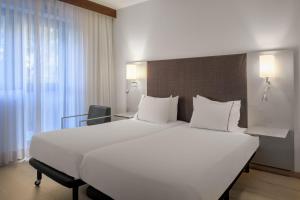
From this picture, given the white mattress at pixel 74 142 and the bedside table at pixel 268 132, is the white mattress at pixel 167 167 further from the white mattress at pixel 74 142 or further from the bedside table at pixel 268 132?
the bedside table at pixel 268 132

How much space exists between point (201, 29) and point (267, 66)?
46.1 inches

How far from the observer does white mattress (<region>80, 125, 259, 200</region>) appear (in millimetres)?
1465

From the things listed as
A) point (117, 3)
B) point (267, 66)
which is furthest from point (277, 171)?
point (117, 3)

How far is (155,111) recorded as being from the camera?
137 inches

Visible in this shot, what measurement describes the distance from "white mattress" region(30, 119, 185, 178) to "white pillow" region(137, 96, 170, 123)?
282mm

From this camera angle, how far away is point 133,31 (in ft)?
14.4

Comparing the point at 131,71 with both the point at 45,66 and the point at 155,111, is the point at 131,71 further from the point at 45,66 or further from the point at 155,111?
the point at 45,66

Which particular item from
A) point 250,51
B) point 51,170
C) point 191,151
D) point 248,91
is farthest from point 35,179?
point 250,51

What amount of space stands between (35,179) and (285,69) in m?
3.37

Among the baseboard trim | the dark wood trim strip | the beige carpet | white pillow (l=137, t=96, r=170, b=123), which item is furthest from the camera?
the dark wood trim strip

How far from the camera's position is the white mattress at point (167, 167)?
4.81 feet

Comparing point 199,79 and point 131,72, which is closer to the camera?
point 199,79

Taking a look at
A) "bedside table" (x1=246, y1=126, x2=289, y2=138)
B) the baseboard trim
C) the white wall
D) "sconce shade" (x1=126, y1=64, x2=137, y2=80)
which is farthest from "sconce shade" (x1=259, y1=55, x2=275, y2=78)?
"sconce shade" (x1=126, y1=64, x2=137, y2=80)

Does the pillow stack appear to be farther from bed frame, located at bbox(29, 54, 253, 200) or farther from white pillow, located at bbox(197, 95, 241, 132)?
bed frame, located at bbox(29, 54, 253, 200)
